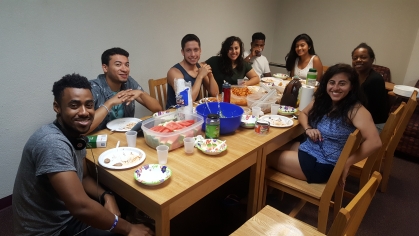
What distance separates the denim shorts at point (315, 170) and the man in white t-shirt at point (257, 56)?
188cm

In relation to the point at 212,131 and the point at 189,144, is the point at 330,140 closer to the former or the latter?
the point at 212,131

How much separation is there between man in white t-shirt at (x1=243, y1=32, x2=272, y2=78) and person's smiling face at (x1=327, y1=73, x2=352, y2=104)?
64.3 inches

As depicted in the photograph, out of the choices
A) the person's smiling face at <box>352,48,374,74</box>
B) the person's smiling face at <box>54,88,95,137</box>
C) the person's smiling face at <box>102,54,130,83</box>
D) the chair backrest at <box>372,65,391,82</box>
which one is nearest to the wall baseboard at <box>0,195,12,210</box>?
the person's smiling face at <box>102,54,130,83</box>

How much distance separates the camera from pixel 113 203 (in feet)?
4.57

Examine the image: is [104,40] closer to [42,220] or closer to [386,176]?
[42,220]

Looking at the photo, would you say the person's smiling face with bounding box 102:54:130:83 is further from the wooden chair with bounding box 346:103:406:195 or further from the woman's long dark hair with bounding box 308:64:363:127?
the wooden chair with bounding box 346:103:406:195

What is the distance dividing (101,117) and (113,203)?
561mm

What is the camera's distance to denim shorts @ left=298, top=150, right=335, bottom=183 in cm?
174

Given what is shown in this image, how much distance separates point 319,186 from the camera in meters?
1.72

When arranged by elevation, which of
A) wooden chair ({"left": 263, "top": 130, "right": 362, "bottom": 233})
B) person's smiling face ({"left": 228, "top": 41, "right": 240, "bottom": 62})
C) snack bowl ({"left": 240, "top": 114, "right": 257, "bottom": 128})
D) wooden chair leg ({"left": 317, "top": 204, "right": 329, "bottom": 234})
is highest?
person's smiling face ({"left": 228, "top": 41, "right": 240, "bottom": 62})

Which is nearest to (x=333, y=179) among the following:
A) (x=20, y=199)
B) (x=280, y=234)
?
(x=280, y=234)

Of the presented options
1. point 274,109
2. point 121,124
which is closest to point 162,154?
point 121,124

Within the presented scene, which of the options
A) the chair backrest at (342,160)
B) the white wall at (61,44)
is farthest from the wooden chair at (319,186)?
the white wall at (61,44)

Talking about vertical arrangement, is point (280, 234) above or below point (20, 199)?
below
